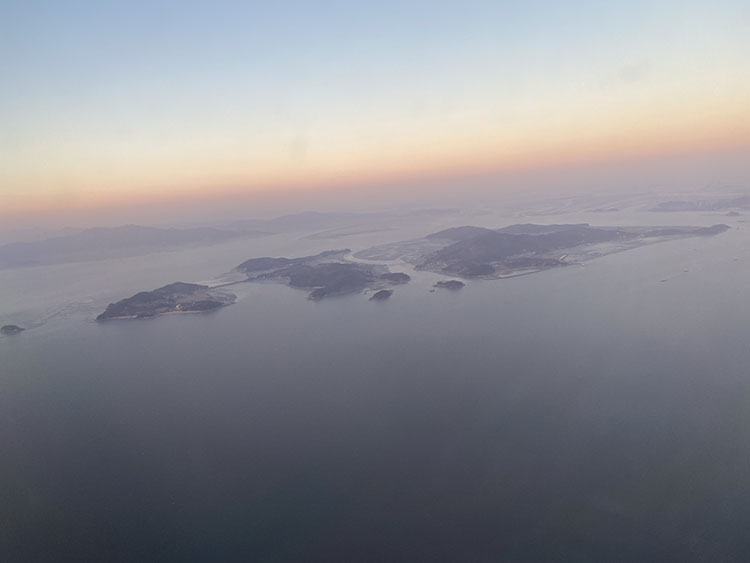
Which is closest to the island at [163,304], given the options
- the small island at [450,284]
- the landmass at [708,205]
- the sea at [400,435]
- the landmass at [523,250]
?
the sea at [400,435]

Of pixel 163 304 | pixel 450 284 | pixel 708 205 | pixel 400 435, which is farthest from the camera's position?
pixel 708 205

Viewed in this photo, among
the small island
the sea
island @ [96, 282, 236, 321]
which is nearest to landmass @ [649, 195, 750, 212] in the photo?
the sea

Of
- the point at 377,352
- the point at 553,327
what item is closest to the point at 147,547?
the point at 377,352

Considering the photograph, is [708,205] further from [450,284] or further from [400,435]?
[400,435]

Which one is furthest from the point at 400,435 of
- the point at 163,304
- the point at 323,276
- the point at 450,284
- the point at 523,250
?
the point at 523,250

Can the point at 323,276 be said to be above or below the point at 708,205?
below

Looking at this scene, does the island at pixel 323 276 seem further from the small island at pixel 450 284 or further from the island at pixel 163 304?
the island at pixel 163 304

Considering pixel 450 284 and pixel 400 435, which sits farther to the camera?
pixel 450 284
